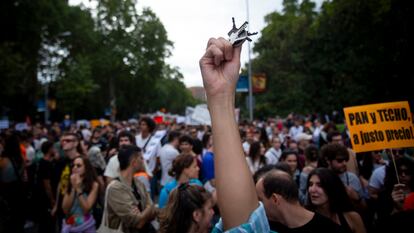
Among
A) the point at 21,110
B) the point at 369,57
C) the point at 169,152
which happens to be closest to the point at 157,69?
the point at 21,110

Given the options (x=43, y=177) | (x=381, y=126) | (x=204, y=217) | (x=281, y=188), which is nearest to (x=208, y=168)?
(x=43, y=177)

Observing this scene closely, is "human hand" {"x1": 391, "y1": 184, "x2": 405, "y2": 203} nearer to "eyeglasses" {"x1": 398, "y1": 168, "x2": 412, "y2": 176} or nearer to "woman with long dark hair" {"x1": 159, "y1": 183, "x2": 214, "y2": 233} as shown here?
"eyeglasses" {"x1": 398, "y1": 168, "x2": 412, "y2": 176}

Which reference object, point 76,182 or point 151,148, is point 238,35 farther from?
point 151,148

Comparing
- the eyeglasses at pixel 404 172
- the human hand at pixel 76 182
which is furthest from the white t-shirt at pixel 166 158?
the eyeglasses at pixel 404 172

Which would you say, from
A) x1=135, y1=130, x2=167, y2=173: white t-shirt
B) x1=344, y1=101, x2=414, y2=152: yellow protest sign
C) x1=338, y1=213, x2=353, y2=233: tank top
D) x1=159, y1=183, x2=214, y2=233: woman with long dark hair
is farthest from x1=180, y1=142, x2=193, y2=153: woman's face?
x1=159, y1=183, x2=214, y2=233: woman with long dark hair

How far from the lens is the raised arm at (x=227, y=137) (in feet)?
5.25

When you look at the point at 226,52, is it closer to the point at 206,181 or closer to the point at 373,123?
the point at 373,123

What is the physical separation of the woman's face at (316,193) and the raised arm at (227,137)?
242 cm

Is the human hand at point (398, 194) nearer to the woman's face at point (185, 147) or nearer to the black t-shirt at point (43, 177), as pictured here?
the woman's face at point (185, 147)

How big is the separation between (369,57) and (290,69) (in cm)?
2348

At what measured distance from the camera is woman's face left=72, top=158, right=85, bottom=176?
489 cm

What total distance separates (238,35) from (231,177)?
53 centimetres

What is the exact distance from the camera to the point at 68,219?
481 centimetres

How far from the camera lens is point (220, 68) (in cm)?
177
